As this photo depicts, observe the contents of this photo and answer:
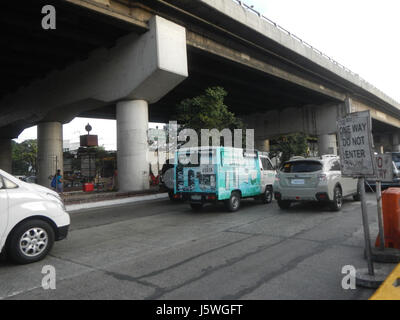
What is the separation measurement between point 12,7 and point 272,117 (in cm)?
3030

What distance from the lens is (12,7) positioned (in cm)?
1243

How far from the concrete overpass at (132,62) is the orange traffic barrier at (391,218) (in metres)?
11.7

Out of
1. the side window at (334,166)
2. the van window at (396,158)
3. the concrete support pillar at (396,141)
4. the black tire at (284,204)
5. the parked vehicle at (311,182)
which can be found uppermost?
the concrete support pillar at (396,141)

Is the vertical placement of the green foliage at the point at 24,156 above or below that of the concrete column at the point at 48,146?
above

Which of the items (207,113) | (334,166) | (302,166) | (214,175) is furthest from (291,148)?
(214,175)

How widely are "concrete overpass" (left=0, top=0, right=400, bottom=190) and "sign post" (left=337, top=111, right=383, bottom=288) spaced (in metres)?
11.6

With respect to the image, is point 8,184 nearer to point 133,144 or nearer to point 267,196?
point 267,196

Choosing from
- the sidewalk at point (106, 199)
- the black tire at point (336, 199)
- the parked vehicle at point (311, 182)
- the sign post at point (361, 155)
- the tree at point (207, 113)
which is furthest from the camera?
the tree at point (207, 113)

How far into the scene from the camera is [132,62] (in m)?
15.8

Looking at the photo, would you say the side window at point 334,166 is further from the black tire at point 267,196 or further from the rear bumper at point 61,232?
the rear bumper at point 61,232

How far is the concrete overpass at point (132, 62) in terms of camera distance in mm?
14451

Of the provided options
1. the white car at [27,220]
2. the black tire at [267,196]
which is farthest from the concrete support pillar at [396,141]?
the white car at [27,220]

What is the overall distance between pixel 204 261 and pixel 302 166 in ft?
19.7

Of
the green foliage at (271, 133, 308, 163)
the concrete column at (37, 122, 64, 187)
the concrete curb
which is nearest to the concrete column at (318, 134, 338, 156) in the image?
the green foliage at (271, 133, 308, 163)
